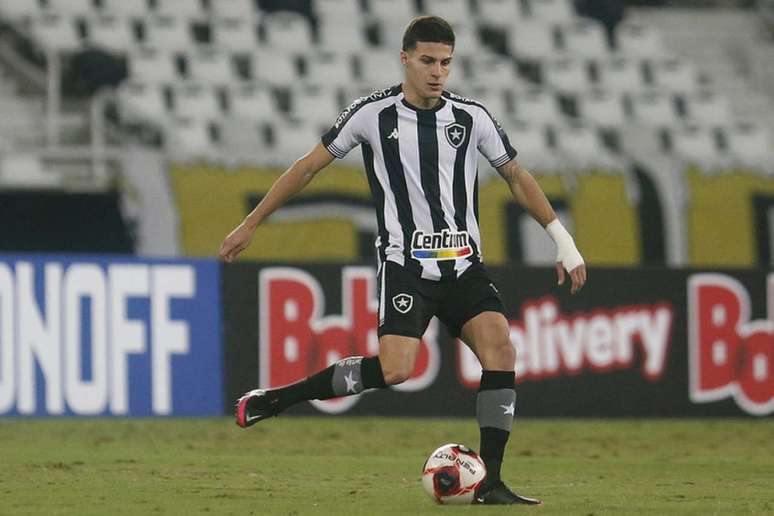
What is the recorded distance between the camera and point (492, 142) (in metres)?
7.82

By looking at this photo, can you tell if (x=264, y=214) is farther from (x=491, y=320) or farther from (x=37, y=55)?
(x=37, y=55)

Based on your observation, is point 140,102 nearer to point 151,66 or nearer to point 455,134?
point 151,66

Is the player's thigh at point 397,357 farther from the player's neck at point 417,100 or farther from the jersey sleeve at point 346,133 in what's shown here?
the player's neck at point 417,100

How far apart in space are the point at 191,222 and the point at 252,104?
7.92 ft

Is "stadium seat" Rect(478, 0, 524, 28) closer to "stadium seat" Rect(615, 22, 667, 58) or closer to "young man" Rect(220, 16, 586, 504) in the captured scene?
"stadium seat" Rect(615, 22, 667, 58)

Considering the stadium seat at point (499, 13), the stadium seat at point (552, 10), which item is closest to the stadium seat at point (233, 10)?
the stadium seat at point (499, 13)

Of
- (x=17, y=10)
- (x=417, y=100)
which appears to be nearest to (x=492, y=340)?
(x=417, y=100)

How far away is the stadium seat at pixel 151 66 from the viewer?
1856 cm

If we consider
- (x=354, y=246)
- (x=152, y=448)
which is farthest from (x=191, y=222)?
(x=152, y=448)

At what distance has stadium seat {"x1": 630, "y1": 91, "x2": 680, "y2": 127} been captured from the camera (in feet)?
68.1

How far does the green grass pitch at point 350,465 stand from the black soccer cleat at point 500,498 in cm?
13

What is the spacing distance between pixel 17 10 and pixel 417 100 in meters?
11.6

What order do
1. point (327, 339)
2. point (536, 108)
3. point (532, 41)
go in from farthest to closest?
1. point (532, 41)
2. point (536, 108)
3. point (327, 339)

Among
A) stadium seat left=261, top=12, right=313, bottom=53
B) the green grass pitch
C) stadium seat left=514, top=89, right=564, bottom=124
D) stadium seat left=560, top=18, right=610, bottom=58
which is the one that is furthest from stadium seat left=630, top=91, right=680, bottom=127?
the green grass pitch
